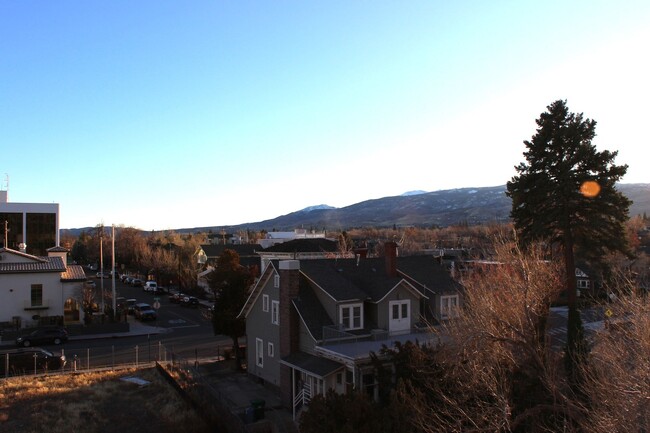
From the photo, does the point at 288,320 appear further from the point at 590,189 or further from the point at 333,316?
the point at 590,189

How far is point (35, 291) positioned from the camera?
45781 millimetres

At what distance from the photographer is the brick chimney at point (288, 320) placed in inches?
1036

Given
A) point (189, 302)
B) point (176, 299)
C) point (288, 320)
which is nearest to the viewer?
point (288, 320)

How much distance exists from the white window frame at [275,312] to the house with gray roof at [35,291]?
2699 centimetres

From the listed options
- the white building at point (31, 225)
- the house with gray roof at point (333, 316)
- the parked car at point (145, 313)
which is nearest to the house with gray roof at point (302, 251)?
the parked car at point (145, 313)

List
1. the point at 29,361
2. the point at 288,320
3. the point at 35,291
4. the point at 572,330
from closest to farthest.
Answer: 1. the point at 572,330
2. the point at 288,320
3. the point at 29,361
4. the point at 35,291

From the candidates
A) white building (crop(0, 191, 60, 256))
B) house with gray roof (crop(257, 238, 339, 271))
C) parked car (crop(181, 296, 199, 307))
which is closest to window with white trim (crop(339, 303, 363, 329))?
house with gray roof (crop(257, 238, 339, 271))

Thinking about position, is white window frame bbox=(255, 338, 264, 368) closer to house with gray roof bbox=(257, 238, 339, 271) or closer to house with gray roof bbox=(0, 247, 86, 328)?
house with gray roof bbox=(0, 247, 86, 328)

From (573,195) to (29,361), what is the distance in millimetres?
35270

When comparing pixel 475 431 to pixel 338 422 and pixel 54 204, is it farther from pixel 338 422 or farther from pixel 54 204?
pixel 54 204

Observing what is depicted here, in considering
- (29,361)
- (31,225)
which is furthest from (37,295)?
(31,225)

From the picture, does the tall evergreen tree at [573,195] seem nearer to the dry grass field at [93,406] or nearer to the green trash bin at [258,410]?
the green trash bin at [258,410]

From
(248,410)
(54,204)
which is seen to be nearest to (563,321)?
(248,410)

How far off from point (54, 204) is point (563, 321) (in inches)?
3076
